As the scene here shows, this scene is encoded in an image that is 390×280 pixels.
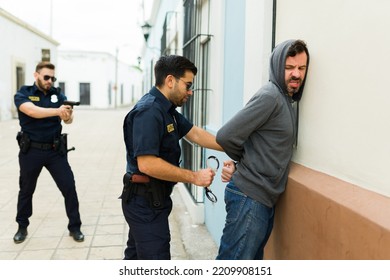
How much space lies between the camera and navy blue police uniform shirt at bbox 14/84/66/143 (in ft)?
12.9

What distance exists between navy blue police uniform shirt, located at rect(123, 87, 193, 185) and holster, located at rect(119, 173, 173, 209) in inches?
2.4

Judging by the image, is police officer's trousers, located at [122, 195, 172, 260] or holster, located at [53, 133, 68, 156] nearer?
police officer's trousers, located at [122, 195, 172, 260]

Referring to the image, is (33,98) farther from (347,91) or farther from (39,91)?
(347,91)

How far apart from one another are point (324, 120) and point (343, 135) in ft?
0.67

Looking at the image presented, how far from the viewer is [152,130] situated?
2.16 m

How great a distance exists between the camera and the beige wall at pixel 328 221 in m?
1.44

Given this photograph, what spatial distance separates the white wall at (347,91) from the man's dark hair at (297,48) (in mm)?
58

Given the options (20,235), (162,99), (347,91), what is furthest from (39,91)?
(347,91)

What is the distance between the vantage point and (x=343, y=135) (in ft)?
5.87

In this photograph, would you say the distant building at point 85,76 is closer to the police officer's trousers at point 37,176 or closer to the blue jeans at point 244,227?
the police officer's trousers at point 37,176

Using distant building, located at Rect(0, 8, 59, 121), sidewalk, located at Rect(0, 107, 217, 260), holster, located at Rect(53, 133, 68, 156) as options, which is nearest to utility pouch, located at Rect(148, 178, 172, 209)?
sidewalk, located at Rect(0, 107, 217, 260)

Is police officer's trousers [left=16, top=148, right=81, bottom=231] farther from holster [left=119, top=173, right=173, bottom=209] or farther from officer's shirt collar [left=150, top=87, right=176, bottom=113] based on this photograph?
officer's shirt collar [left=150, top=87, right=176, bottom=113]
